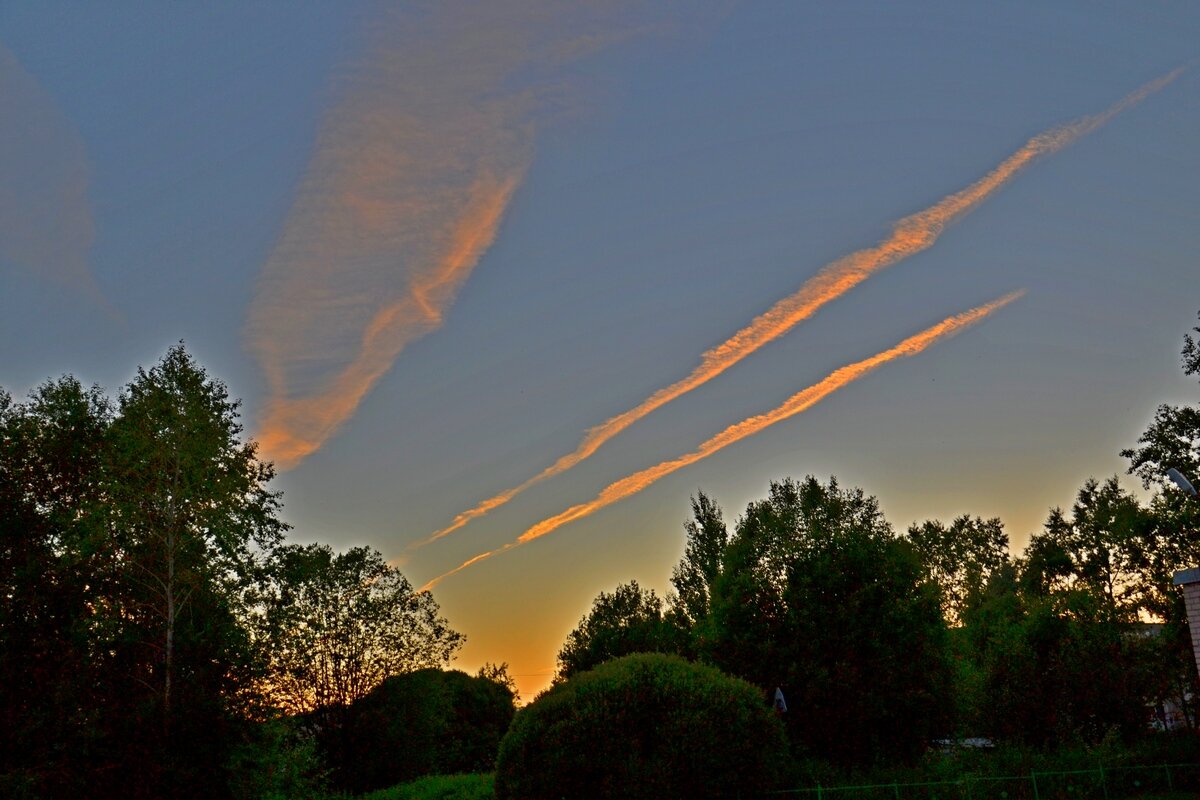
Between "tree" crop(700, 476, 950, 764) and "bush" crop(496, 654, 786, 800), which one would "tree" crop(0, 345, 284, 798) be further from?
"tree" crop(700, 476, 950, 764)

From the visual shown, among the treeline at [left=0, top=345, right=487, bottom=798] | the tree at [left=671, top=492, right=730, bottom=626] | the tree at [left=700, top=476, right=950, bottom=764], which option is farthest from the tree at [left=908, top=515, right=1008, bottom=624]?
the treeline at [left=0, top=345, right=487, bottom=798]

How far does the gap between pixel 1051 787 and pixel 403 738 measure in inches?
1570

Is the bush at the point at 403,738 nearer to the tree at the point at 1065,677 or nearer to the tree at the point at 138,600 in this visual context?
the tree at the point at 138,600

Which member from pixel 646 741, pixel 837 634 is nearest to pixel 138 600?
pixel 646 741

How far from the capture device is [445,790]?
3775 cm

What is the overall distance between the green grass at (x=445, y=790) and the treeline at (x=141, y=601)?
413 centimetres

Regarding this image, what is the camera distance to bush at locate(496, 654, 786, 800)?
2284cm

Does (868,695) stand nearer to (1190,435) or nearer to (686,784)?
(686,784)

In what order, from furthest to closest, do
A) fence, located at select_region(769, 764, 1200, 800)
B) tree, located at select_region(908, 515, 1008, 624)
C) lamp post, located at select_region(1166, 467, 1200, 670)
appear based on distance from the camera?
tree, located at select_region(908, 515, 1008, 624)
fence, located at select_region(769, 764, 1200, 800)
lamp post, located at select_region(1166, 467, 1200, 670)

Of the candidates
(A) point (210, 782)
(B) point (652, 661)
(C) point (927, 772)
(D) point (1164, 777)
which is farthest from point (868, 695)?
(A) point (210, 782)

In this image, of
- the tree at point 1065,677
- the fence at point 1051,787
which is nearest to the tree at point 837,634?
the tree at point 1065,677

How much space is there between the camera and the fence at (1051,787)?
2450 centimetres

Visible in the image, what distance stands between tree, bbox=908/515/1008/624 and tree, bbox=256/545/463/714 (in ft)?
149

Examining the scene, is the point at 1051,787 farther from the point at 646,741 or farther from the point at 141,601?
the point at 141,601
